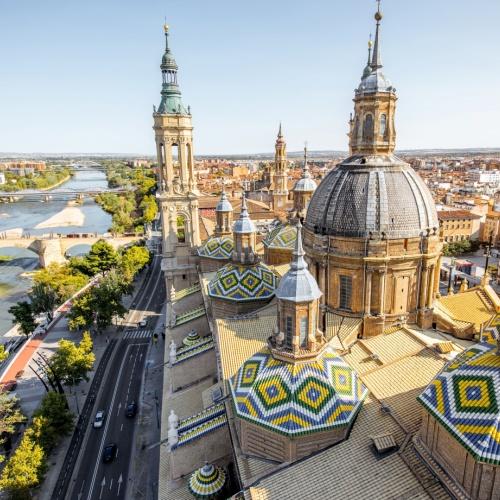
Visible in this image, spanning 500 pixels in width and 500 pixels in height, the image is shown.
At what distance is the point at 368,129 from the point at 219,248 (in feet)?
57.9

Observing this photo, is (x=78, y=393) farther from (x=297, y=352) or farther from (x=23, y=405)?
(x=297, y=352)

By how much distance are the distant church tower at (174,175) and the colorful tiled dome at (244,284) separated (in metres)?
12.4

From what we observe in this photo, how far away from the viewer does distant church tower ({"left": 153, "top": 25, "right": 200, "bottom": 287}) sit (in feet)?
113

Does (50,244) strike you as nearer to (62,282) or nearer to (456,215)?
(62,282)

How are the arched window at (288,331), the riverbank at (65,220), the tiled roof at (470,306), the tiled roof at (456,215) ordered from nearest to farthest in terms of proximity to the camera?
1. the arched window at (288,331)
2. the tiled roof at (470,306)
3. the tiled roof at (456,215)
4. the riverbank at (65,220)

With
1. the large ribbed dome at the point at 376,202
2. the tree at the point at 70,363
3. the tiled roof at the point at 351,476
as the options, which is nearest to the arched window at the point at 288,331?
the tiled roof at the point at 351,476

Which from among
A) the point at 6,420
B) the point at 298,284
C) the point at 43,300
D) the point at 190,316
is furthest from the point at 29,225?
the point at 298,284

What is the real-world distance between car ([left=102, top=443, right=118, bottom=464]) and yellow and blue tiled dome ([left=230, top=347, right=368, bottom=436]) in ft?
42.9

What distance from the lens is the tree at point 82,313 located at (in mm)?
36812

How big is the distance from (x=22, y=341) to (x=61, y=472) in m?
21.5

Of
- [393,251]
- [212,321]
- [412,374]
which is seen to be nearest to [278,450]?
[412,374]

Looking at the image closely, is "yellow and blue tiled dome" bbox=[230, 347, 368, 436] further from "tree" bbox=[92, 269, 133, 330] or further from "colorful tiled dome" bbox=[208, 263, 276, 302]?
"tree" bbox=[92, 269, 133, 330]

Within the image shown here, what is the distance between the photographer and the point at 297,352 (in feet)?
49.0

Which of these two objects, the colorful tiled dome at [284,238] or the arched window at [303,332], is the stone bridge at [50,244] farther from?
the arched window at [303,332]
